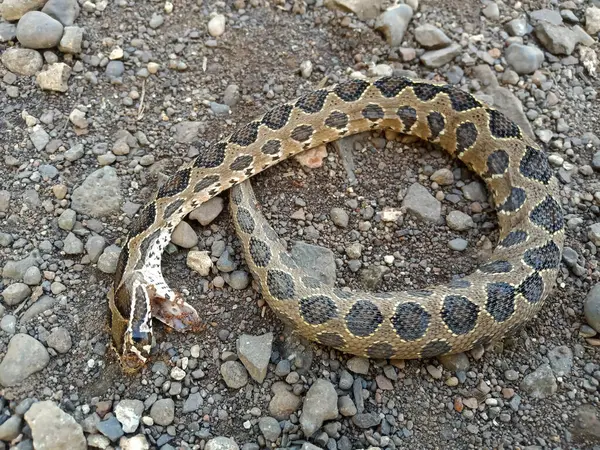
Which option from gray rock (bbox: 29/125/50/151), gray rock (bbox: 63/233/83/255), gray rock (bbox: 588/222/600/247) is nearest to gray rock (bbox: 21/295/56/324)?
gray rock (bbox: 63/233/83/255)

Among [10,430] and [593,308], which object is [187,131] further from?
[593,308]

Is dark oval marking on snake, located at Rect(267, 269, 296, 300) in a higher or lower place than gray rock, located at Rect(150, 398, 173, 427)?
higher

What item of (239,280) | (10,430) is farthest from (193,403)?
(10,430)

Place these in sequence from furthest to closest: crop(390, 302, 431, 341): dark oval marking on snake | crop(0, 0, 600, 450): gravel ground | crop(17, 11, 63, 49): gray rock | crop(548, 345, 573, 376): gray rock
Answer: crop(17, 11, 63, 49): gray rock
crop(548, 345, 573, 376): gray rock
crop(390, 302, 431, 341): dark oval marking on snake
crop(0, 0, 600, 450): gravel ground

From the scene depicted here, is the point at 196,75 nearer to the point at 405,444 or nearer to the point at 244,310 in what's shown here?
the point at 244,310

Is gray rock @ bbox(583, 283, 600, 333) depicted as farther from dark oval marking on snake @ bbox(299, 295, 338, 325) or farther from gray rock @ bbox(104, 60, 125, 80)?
gray rock @ bbox(104, 60, 125, 80)

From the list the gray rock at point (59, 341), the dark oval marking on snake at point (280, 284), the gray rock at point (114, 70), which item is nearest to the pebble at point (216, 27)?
the gray rock at point (114, 70)

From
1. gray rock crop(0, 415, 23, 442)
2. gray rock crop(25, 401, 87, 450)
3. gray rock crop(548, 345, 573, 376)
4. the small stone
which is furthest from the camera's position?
the small stone
